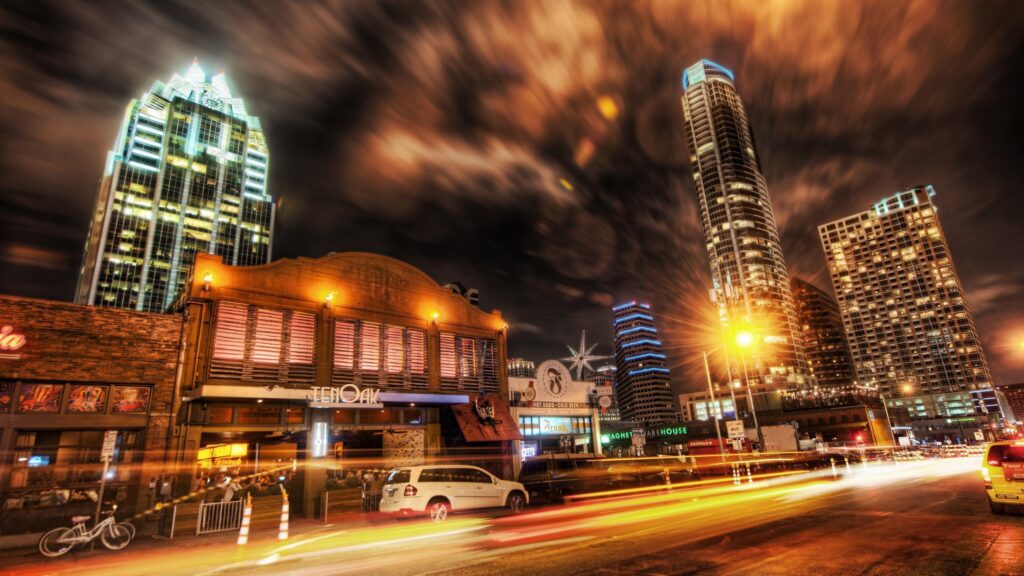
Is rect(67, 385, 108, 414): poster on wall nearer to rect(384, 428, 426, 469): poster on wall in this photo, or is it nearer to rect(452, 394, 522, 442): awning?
rect(384, 428, 426, 469): poster on wall

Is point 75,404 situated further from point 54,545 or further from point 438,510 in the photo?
point 438,510

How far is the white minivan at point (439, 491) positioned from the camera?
52.7 ft

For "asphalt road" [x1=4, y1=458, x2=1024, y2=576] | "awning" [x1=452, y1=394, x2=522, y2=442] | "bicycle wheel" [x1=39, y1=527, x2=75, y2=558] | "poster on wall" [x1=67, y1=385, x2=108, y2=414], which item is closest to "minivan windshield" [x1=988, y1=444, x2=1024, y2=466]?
"asphalt road" [x1=4, y1=458, x2=1024, y2=576]

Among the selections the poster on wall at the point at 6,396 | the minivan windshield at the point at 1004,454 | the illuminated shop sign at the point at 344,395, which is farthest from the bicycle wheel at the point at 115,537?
the minivan windshield at the point at 1004,454

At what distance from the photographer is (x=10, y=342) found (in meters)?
16.3

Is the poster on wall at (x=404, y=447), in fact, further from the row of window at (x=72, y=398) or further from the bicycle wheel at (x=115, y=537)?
the bicycle wheel at (x=115, y=537)

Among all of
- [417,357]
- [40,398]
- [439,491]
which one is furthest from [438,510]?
[40,398]

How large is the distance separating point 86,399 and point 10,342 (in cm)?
302

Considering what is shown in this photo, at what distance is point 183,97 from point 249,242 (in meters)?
45.1

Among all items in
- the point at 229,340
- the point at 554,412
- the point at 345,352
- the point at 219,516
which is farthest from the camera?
the point at 554,412

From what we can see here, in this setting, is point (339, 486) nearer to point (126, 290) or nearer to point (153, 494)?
point (153, 494)

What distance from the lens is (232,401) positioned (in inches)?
825

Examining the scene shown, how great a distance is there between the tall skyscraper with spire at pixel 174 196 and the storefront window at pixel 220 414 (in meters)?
108

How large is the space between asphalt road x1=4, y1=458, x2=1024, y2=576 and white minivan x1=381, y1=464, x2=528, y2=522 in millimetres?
612
